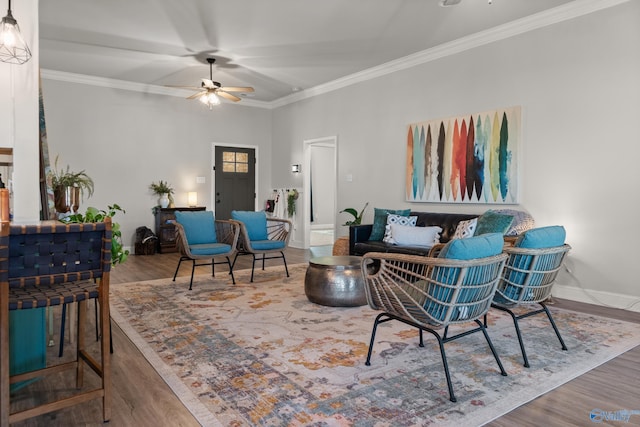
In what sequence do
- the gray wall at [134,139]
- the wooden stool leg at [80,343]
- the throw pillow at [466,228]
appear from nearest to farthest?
the wooden stool leg at [80,343] → the throw pillow at [466,228] → the gray wall at [134,139]

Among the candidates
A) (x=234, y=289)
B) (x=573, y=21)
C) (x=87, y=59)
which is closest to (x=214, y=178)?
(x=87, y=59)

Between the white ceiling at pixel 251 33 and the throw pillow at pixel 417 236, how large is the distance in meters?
2.36

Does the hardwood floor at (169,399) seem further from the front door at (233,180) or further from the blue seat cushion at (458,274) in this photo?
the front door at (233,180)

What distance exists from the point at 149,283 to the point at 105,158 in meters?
3.38

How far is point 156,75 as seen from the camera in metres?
6.94

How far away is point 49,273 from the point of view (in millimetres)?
1729

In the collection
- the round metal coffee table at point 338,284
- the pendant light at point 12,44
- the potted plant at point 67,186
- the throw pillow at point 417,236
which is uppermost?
the pendant light at point 12,44

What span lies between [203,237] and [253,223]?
680 millimetres

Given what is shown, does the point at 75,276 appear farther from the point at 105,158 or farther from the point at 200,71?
the point at 105,158

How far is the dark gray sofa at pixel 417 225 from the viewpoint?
4841 millimetres

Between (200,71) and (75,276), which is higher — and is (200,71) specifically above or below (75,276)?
above

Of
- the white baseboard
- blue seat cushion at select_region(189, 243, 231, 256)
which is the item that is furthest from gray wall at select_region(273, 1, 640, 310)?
blue seat cushion at select_region(189, 243, 231, 256)

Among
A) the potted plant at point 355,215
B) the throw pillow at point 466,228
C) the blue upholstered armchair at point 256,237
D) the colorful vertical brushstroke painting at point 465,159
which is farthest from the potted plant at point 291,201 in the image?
the throw pillow at point 466,228

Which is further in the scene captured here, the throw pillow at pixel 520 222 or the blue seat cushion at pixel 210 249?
the blue seat cushion at pixel 210 249
